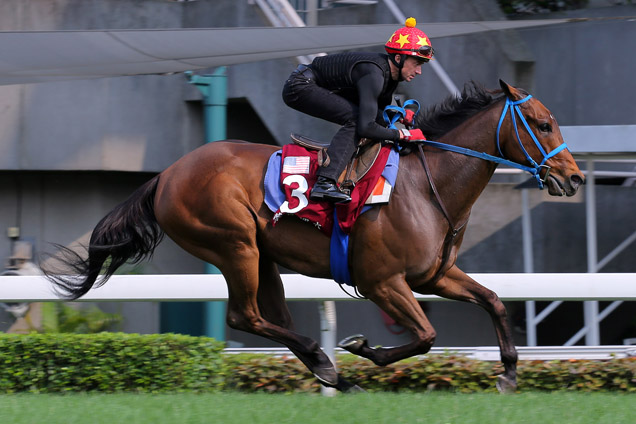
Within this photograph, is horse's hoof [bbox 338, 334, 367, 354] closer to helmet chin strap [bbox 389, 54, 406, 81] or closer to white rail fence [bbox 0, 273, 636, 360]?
white rail fence [bbox 0, 273, 636, 360]

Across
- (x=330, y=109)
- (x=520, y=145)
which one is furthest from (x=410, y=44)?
(x=520, y=145)

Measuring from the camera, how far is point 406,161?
5.45 meters

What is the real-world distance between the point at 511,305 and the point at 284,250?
15.8 feet

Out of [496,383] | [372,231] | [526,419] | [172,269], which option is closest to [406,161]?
[372,231]

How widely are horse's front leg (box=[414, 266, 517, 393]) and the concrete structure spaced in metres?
3.13

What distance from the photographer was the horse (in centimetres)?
523

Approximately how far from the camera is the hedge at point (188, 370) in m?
5.86

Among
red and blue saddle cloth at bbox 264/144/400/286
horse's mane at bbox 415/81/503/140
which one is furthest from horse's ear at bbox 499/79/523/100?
red and blue saddle cloth at bbox 264/144/400/286

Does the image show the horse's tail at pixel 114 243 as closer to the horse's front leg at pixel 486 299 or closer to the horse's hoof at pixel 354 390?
the horse's hoof at pixel 354 390

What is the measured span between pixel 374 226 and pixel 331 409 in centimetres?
121

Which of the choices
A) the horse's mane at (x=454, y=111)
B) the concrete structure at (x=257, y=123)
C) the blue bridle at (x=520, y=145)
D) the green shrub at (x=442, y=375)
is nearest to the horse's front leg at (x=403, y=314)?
the green shrub at (x=442, y=375)

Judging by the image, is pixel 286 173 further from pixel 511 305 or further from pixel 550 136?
pixel 511 305

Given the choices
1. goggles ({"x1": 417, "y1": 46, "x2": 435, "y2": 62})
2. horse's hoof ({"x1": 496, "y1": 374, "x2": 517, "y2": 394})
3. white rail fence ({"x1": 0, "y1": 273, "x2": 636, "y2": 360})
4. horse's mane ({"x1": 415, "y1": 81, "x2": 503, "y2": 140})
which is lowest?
horse's hoof ({"x1": 496, "y1": 374, "x2": 517, "y2": 394})

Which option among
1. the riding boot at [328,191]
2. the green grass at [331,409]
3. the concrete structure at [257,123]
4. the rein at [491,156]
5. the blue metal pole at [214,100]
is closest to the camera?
the green grass at [331,409]
